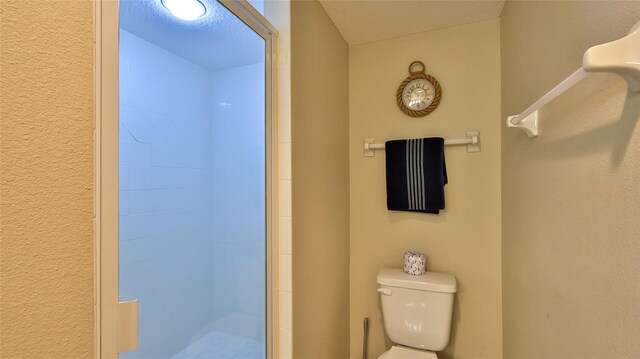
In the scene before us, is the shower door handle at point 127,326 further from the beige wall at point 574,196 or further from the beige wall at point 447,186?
the beige wall at point 447,186

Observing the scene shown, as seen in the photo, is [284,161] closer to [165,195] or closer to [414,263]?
[165,195]

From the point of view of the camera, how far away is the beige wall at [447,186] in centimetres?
153

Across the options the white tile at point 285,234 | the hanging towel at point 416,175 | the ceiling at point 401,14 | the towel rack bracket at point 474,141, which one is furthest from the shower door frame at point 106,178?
the towel rack bracket at point 474,141

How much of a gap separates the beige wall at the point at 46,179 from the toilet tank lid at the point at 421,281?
1.30 m

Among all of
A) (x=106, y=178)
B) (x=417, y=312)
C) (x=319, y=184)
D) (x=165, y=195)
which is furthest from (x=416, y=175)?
(x=106, y=178)

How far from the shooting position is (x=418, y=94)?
64.5 inches

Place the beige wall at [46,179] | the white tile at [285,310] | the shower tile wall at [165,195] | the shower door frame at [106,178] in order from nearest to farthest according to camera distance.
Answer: the beige wall at [46,179] → the shower door frame at [106,178] → the shower tile wall at [165,195] → the white tile at [285,310]

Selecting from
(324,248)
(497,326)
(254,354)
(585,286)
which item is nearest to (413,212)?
(324,248)

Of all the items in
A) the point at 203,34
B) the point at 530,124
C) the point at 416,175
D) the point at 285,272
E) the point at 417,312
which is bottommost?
the point at 417,312

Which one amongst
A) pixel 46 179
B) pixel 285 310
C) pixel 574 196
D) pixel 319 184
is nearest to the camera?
pixel 46 179

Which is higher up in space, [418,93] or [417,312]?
[418,93]

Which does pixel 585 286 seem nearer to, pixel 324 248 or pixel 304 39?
pixel 324 248

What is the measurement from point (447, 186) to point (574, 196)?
2.82 ft

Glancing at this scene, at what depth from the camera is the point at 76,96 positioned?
490 mm
